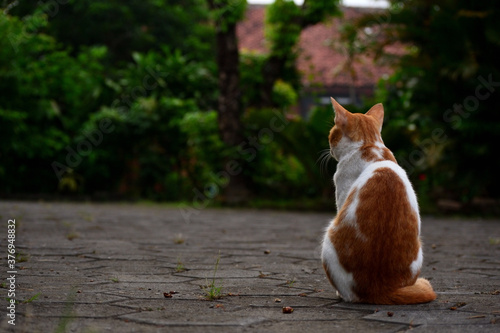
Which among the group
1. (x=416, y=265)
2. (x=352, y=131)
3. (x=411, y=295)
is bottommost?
(x=411, y=295)

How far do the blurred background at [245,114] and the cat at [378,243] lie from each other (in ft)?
15.2

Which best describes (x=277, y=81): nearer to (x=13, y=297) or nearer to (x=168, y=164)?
(x=168, y=164)

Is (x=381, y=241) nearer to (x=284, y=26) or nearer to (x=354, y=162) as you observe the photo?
(x=354, y=162)

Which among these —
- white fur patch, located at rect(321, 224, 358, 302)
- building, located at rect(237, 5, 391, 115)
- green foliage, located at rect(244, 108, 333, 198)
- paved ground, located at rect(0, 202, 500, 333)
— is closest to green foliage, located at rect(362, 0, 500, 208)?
green foliage, located at rect(244, 108, 333, 198)

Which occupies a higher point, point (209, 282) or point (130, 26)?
point (130, 26)

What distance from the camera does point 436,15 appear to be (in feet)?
27.1

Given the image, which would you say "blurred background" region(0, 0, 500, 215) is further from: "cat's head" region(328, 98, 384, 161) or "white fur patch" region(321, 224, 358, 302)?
"white fur patch" region(321, 224, 358, 302)

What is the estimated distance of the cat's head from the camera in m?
3.04

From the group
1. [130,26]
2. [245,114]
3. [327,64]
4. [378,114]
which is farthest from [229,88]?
[327,64]

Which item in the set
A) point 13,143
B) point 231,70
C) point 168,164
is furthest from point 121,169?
point 231,70

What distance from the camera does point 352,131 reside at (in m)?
3.06

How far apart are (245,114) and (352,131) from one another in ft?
23.6

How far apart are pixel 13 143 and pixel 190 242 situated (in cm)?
618

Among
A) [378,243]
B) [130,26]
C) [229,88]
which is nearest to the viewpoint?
[378,243]
